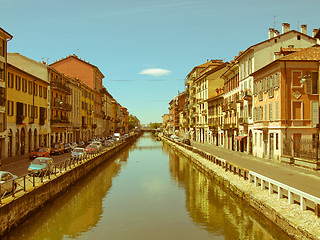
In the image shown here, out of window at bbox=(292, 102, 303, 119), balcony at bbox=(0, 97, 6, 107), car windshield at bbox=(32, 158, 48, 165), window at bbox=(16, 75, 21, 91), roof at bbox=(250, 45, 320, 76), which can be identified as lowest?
car windshield at bbox=(32, 158, 48, 165)

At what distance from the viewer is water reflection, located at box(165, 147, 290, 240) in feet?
51.0

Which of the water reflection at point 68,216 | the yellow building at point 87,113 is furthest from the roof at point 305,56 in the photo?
the yellow building at point 87,113

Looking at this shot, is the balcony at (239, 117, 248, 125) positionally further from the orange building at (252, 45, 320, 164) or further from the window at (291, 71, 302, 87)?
the window at (291, 71, 302, 87)

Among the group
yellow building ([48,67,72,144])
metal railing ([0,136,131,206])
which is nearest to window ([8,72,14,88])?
yellow building ([48,67,72,144])

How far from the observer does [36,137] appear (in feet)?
155

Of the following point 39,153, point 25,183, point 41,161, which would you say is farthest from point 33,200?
point 39,153

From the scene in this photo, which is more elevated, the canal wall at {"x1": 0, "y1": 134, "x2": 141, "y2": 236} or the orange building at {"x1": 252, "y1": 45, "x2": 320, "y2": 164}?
the orange building at {"x1": 252, "y1": 45, "x2": 320, "y2": 164}

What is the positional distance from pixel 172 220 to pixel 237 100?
31525mm

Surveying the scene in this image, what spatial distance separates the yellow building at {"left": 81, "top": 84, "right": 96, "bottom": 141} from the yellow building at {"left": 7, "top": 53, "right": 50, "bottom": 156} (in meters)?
25.4

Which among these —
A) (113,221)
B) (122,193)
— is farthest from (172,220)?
(122,193)

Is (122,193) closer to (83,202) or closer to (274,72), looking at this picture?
(83,202)

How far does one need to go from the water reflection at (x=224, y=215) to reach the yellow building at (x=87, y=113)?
52922 mm

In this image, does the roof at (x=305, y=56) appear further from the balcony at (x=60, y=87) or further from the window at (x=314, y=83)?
the balcony at (x=60, y=87)

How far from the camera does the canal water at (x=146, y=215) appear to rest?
15.7 metres
